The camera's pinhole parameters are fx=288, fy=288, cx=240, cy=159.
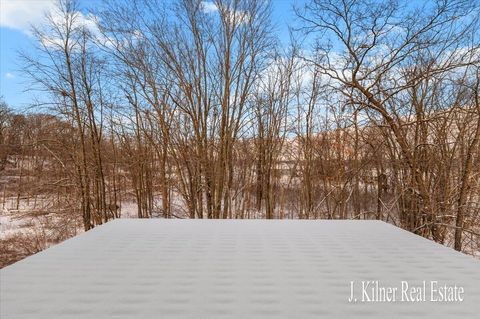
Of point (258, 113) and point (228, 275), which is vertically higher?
point (258, 113)

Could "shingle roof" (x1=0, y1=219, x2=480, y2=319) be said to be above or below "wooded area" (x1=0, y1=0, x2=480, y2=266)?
below

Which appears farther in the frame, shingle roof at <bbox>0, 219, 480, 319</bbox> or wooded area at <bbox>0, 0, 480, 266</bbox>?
wooded area at <bbox>0, 0, 480, 266</bbox>

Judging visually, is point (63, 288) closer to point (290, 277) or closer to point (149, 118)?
point (290, 277)

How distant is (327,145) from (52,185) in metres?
4.62

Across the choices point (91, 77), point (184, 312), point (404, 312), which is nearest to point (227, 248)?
point (184, 312)

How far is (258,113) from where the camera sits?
483cm

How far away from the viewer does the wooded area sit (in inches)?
138

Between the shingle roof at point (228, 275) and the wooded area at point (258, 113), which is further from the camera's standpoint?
the wooded area at point (258, 113)

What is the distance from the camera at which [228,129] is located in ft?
15.1

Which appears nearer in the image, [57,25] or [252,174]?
[57,25]

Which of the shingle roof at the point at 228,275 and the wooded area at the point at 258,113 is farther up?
the wooded area at the point at 258,113

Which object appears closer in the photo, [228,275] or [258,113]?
[228,275]

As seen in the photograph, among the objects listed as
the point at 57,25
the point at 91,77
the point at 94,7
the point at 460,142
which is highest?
the point at 94,7

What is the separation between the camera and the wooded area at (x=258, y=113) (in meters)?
3.52
